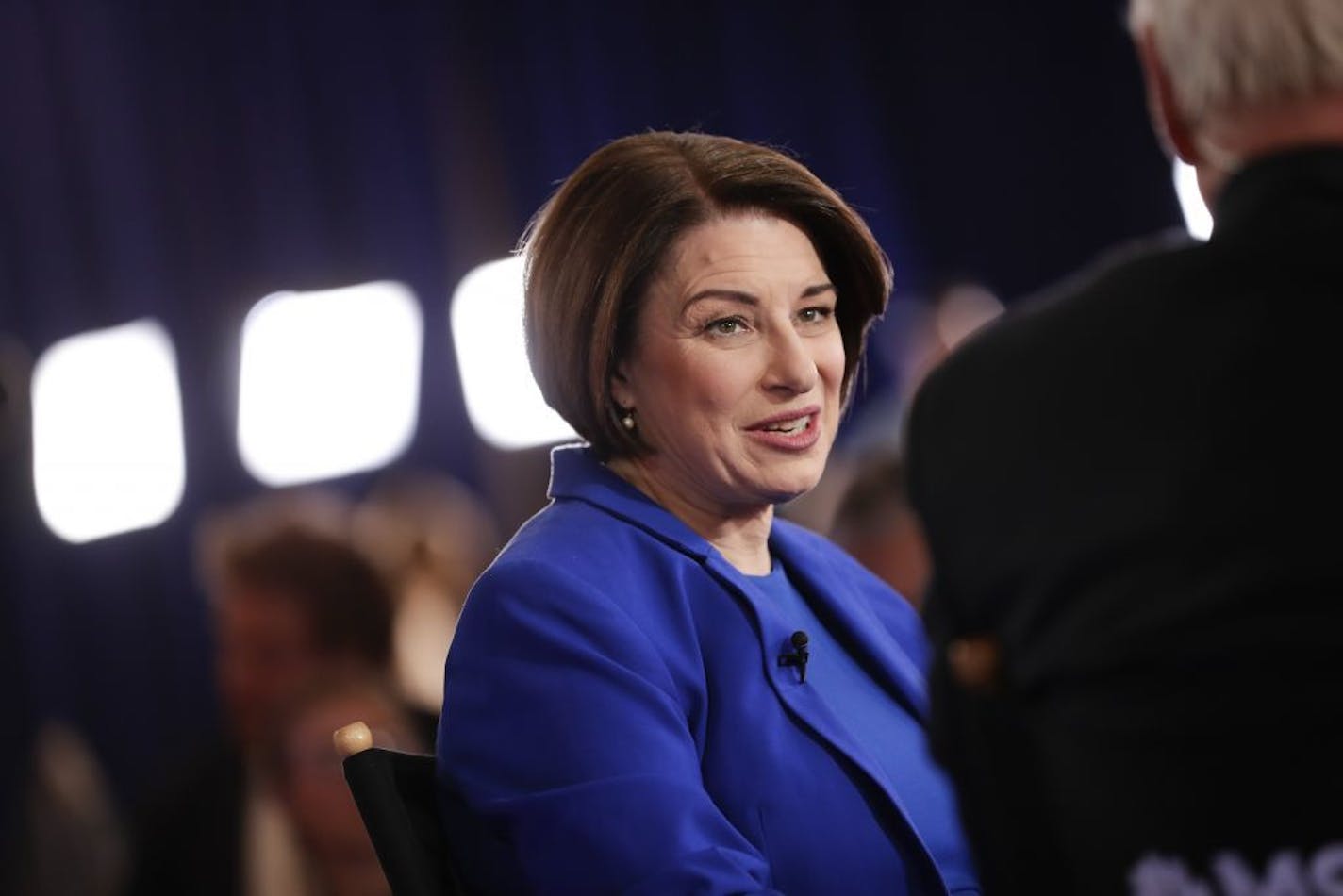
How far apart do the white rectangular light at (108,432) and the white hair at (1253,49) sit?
6117mm

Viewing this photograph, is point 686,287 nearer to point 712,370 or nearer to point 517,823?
point 712,370

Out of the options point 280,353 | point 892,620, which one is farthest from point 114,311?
point 892,620

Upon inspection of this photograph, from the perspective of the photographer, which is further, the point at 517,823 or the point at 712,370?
the point at 712,370

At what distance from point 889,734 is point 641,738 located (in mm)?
372

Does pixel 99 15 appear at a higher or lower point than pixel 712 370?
higher

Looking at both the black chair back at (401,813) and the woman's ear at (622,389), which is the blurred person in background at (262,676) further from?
the black chair back at (401,813)

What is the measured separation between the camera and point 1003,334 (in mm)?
1324

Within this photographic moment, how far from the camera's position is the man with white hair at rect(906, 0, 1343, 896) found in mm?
1195

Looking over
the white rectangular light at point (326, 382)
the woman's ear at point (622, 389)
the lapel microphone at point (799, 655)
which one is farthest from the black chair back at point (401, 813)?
the white rectangular light at point (326, 382)

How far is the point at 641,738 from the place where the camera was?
6.32 feet

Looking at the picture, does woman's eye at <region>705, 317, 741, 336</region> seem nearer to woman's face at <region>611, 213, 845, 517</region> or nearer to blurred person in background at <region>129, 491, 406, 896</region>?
woman's face at <region>611, 213, 845, 517</region>

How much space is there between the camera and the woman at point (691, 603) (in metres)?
1.91

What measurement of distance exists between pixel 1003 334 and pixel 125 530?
20.7ft

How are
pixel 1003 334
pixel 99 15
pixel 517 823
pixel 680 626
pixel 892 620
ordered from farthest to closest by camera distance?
pixel 99 15 < pixel 892 620 < pixel 680 626 < pixel 517 823 < pixel 1003 334
